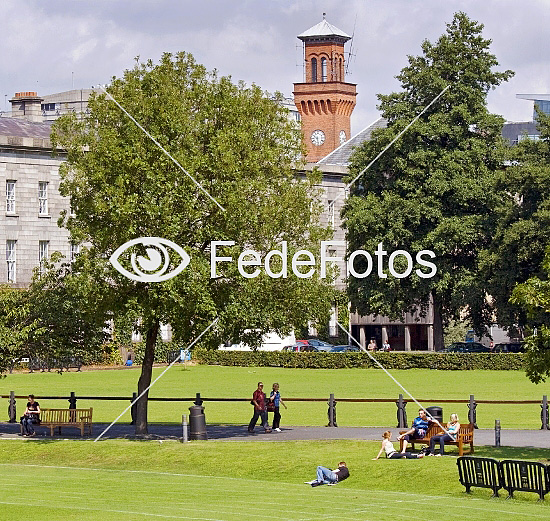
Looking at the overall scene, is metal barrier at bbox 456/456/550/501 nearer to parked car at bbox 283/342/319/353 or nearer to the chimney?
parked car at bbox 283/342/319/353

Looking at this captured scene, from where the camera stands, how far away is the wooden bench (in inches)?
1290

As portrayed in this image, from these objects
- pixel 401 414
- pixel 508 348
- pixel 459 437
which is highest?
pixel 508 348

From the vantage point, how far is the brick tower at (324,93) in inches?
5999

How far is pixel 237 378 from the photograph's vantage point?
71.1m

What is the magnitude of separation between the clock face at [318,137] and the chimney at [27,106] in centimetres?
5701

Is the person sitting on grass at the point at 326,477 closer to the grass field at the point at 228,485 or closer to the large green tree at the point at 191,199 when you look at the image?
the grass field at the point at 228,485

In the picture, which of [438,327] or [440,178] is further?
[438,327]

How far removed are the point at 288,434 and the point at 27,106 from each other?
63244mm

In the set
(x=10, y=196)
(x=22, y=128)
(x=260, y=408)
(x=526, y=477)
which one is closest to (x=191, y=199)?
(x=260, y=408)

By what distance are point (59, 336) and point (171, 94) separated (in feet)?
29.7

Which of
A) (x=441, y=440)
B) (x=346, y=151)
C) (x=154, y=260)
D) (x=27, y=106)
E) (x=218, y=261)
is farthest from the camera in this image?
(x=346, y=151)

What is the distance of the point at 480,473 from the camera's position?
27.7 metres

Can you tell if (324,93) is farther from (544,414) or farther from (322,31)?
(544,414)

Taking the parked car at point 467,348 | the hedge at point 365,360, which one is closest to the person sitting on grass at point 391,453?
the hedge at point 365,360
